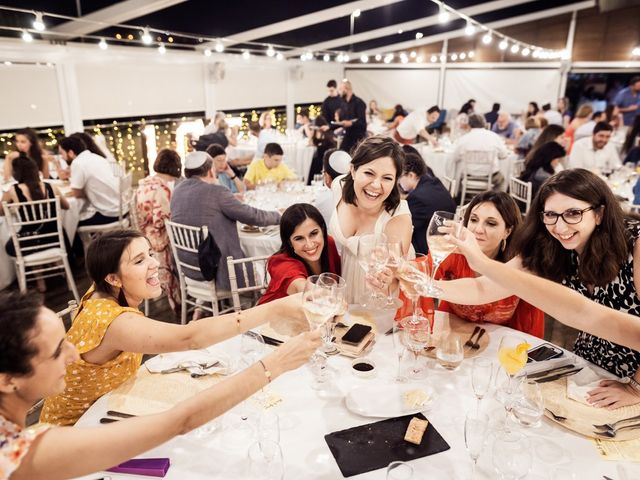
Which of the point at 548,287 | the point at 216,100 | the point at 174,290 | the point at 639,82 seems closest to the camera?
the point at 548,287

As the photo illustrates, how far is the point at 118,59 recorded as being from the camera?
321 inches

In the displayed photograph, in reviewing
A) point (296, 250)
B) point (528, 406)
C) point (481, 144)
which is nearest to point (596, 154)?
point (481, 144)

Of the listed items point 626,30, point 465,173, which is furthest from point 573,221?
point 626,30

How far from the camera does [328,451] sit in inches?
54.0

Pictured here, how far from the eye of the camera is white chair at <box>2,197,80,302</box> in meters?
4.14

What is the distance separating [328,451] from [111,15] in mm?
7150

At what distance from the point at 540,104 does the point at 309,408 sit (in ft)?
43.7

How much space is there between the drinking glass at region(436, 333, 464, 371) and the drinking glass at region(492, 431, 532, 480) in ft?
1.34

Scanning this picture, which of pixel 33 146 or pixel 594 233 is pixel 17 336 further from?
pixel 33 146

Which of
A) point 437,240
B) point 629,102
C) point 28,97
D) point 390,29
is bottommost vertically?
point 437,240

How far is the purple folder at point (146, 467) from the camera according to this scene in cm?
129

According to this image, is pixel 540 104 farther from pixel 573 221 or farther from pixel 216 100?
pixel 573 221

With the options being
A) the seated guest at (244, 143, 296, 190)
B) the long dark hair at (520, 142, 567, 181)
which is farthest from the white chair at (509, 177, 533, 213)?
the seated guest at (244, 143, 296, 190)

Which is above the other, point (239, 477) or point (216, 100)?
point (216, 100)
